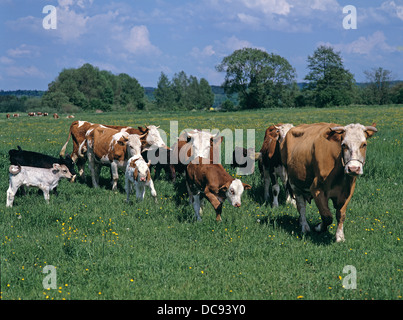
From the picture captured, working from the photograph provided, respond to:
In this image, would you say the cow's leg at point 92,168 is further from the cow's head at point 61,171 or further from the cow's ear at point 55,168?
the cow's ear at point 55,168

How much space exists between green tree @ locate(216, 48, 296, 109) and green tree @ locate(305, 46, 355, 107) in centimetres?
707

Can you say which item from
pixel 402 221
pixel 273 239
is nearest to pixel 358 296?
pixel 273 239

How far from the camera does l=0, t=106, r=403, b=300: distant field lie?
596 cm

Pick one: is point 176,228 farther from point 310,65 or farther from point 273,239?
point 310,65

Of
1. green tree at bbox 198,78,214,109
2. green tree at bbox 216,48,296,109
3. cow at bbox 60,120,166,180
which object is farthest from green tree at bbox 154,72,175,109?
cow at bbox 60,120,166,180

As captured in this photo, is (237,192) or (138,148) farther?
(138,148)

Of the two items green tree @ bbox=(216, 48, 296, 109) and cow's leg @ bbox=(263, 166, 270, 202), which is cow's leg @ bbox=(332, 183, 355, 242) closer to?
cow's leg @ bbox=(263, 166, 270, 202)

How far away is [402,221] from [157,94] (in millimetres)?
146484

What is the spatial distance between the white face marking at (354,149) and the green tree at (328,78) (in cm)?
9075

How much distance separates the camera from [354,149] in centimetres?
677

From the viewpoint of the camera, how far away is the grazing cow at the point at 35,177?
10227 mm

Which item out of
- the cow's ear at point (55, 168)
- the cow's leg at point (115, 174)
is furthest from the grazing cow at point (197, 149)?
the cow's ear at point (55, 168)

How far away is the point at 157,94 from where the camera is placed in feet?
496
